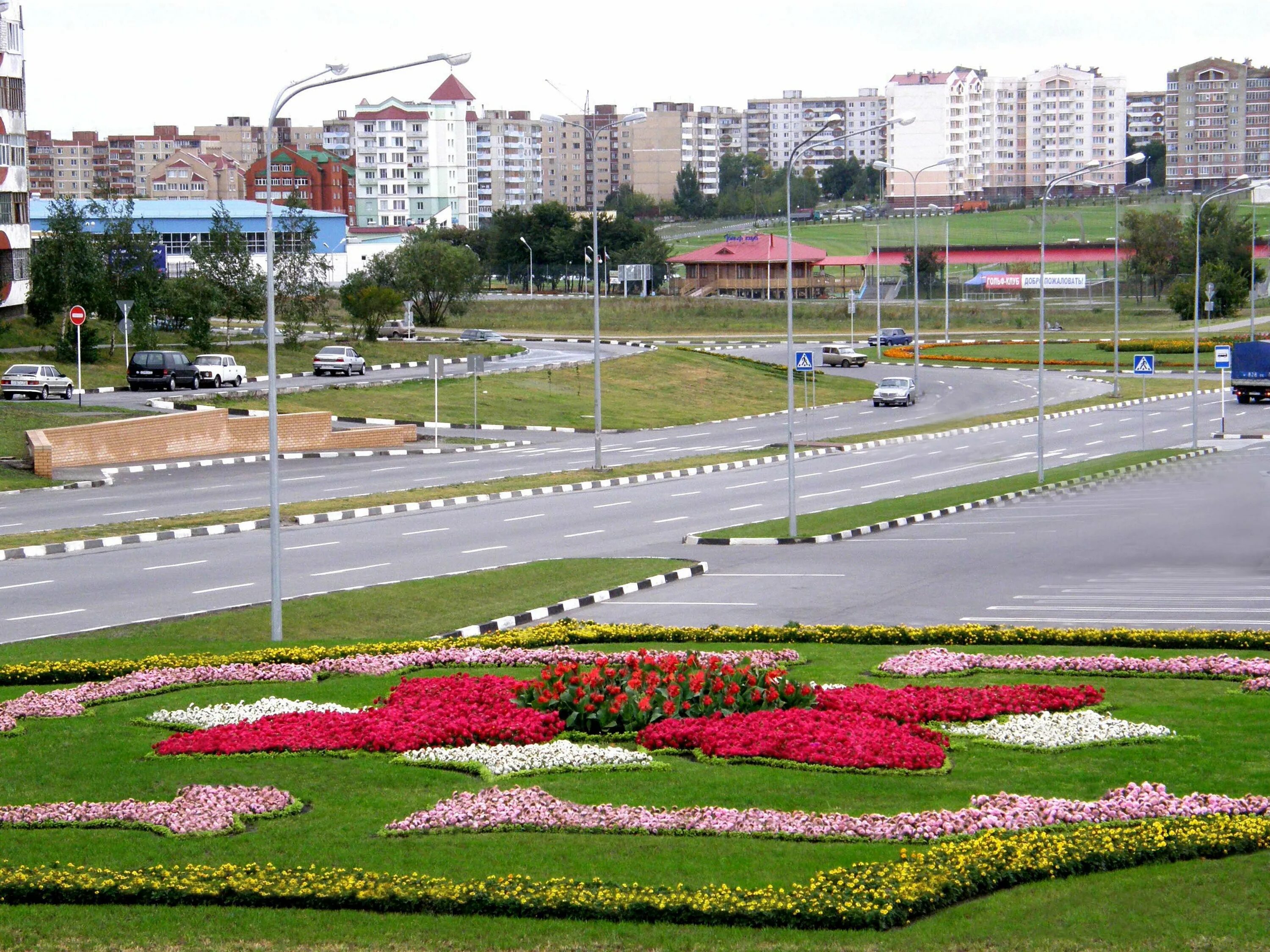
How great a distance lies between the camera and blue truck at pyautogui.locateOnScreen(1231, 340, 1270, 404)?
62.8m

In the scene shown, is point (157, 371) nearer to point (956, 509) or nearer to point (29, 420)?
point (29, 420)

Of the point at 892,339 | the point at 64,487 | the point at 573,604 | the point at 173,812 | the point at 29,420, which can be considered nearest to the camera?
the point at 173,812

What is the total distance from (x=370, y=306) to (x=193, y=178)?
113661 millimetres

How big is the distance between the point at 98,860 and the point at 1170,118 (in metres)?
211

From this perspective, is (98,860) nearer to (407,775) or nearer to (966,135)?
(407,775)

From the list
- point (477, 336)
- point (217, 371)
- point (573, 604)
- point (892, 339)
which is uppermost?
point (477, 336)

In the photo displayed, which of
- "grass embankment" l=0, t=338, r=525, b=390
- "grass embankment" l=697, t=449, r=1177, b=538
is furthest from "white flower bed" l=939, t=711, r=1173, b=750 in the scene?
"grass embankment" l=0, t=338, r=525, b=390

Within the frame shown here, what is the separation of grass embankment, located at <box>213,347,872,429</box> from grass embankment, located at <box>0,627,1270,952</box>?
121 ft

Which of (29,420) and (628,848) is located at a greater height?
(29,420)

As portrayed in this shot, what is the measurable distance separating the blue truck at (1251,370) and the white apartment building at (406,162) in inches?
4232

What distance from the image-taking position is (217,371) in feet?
176

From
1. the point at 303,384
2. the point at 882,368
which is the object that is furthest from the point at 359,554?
the point at 882,368

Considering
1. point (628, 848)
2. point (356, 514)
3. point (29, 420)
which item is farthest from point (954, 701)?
point (29, 420)

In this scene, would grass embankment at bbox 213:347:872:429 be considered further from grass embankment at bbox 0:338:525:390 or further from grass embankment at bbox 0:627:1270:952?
grass embankment at bbox 0:627:1270:952
